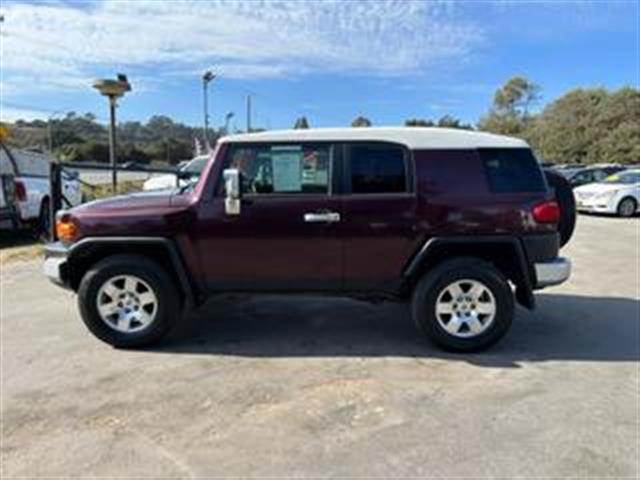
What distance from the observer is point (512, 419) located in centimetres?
471

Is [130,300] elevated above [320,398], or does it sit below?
above

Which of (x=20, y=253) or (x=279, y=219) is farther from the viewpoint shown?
(x=20, y=253)

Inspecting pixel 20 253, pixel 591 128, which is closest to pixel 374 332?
pixel 20 253

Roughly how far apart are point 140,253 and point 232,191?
3.33 ft

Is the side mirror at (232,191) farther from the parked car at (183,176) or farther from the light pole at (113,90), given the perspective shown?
the light pole at (113,90)

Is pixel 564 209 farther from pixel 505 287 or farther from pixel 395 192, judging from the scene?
pixel 395 192

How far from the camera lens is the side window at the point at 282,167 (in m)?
6.20

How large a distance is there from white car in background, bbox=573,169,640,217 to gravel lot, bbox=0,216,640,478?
1490 centimetres

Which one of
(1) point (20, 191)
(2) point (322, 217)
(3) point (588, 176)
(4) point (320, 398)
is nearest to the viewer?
(4) point (320, 398)

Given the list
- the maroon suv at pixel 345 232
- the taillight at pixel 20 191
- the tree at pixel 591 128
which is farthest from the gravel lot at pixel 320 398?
the tree at pixel 591 128

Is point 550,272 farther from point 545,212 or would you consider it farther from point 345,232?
point 345,232

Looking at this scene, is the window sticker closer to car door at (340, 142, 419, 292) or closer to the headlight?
car door at (340, 142, 419, 292)

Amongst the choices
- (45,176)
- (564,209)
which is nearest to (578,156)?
(45,176)

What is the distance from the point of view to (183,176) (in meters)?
10.3
